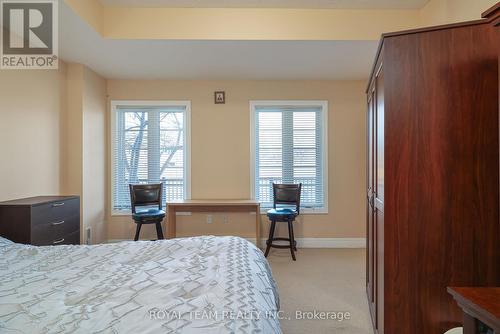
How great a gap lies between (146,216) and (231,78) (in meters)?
2.34

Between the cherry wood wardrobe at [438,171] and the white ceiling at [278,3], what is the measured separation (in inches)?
63.6

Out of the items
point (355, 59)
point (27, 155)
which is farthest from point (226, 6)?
point (27, 155)

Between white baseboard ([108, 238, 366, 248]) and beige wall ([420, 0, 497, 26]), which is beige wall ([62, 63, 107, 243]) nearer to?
white baseboard ([108, 238, 366, 248])

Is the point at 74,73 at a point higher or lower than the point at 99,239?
higher

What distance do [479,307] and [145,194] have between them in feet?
12.8

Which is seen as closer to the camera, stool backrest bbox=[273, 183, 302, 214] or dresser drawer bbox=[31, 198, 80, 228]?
dresser drawer bbox=[31, 198, 80, 228]

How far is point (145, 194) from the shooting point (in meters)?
4.12

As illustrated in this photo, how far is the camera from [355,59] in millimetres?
3559

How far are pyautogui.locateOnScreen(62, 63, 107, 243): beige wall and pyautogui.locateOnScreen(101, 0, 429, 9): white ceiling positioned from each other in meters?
1.35

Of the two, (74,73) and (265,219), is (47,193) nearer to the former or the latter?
(74,73)

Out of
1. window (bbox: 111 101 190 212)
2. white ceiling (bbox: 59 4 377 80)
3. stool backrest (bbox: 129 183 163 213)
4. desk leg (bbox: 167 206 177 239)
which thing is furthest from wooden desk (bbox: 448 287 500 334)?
window (bbox: 111 101 190 212)

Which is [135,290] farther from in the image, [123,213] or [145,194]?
[123,213]

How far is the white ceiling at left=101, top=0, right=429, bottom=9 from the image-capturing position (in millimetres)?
2898

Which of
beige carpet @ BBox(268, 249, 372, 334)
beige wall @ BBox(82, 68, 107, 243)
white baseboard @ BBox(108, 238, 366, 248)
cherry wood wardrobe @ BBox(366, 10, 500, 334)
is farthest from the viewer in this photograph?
white baseboard @ BBox(108, 238, 366, 248)
